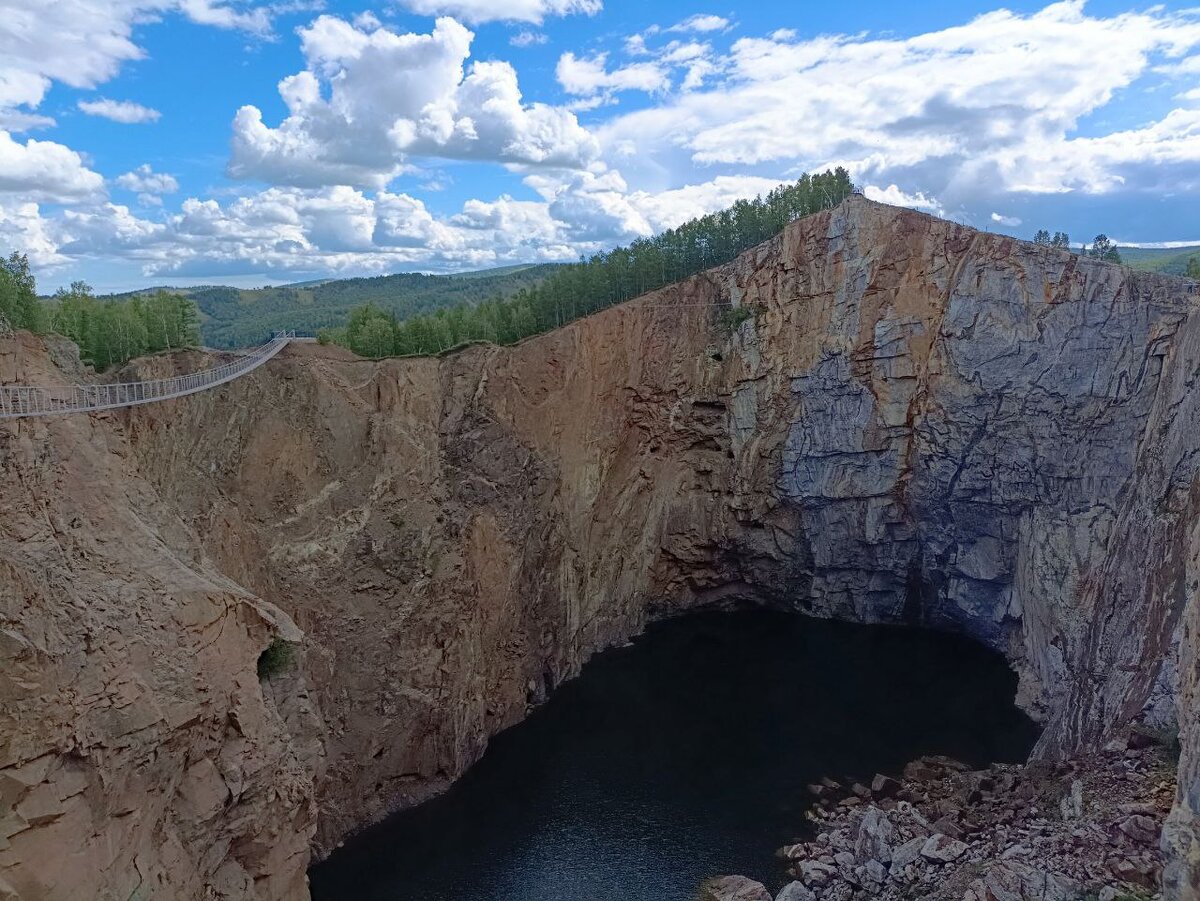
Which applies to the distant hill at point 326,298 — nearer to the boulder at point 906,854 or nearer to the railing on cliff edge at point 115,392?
the railing on cliff edge at point 115,392

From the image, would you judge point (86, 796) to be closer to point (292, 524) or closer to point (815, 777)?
point (292, 524)

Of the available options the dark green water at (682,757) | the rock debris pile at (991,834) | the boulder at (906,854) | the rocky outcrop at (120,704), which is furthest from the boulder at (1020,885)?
the rocky outcrop at (120,704)

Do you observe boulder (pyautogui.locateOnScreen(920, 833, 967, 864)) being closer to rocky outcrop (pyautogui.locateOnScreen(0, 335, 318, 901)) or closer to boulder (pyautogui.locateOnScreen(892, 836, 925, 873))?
boulder (pyautogui.locateOnScreen(892, 836, 925, 873))

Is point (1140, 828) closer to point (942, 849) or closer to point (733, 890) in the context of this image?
point (942, 849)

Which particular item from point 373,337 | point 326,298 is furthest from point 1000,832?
point 326,298

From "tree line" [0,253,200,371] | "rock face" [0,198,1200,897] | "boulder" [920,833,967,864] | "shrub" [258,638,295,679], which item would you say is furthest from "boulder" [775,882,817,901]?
"tree line" [0,253,200,371]

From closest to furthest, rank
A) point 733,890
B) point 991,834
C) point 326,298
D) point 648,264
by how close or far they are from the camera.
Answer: point 991,834 < point 733,890 < point 648,264 < point 326,298

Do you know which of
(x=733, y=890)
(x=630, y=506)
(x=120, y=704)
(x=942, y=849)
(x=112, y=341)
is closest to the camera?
(x=120, y=704)

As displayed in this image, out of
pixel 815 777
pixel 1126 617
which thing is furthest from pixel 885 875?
pixel 1126 617
